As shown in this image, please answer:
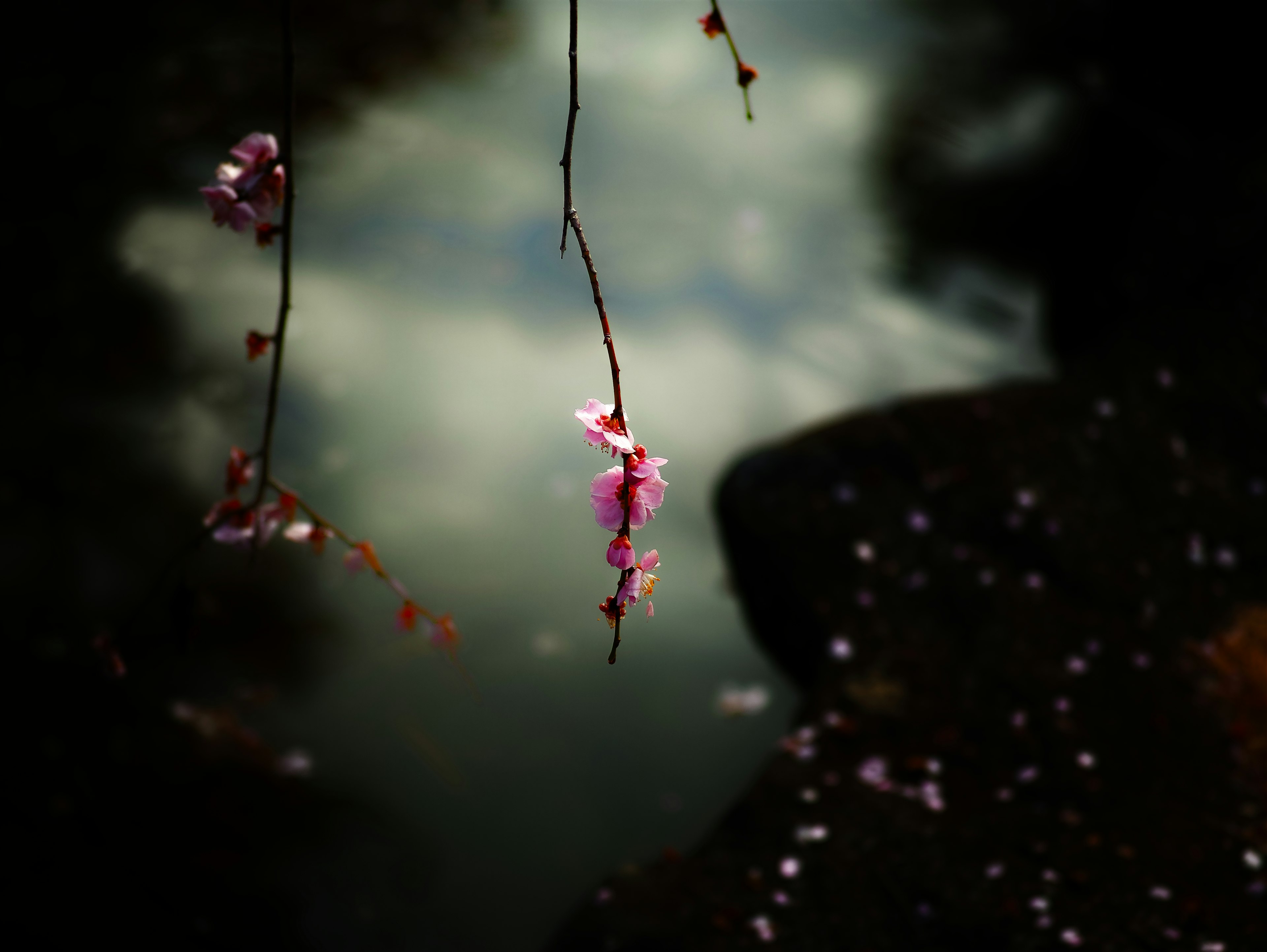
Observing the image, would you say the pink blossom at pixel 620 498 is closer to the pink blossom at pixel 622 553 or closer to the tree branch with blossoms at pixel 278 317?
the pink blossom at pixel 622 553

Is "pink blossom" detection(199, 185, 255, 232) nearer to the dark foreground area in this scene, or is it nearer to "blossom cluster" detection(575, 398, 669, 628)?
"blossom cluster" detection(575, 398, 669, 628)

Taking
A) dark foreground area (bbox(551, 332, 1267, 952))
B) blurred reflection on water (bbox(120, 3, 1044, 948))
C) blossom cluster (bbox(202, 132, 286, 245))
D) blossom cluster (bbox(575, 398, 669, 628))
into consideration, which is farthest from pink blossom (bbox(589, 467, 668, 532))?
blurred reflection on water (bbox(120, 3, 1044, 948))

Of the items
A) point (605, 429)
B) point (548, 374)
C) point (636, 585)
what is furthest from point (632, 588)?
point (548, 374)

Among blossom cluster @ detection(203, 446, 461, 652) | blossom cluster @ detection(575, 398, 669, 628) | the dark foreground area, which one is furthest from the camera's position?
the dark foreground area

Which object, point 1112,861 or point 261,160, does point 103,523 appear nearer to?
point 261,160

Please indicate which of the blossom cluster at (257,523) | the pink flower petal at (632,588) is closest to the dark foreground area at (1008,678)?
the blossom cluster at (257,523)
